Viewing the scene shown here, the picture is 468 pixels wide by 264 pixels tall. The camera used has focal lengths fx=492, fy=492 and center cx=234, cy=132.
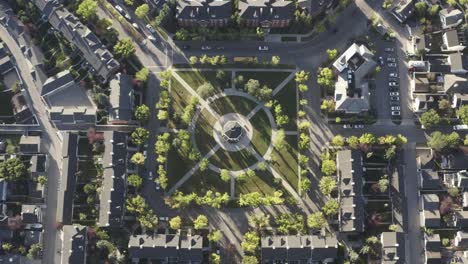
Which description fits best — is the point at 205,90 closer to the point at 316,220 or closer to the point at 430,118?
the point at 316,220

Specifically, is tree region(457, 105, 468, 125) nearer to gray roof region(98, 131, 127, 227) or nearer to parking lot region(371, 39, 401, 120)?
parking lot region(371, 39, 401, 120)

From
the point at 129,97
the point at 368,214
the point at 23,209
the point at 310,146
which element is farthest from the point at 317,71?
the point at 23,209

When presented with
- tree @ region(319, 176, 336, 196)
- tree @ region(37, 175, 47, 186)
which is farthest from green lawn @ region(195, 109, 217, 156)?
tree @ region(37, 175, 47, 186)

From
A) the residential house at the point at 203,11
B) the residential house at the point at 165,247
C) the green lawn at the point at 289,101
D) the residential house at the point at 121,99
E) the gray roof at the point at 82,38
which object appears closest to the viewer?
the residential house at the point at 165,247

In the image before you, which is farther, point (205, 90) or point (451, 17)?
point (451, 17)

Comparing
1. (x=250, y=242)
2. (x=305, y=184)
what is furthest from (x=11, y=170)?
(x=305, y=184)

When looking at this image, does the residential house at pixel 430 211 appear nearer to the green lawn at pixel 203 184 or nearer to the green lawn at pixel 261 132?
the green lawn at pixel 261 132

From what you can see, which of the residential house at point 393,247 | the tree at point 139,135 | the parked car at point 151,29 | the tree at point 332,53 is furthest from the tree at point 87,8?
the residential house at point 393,247
